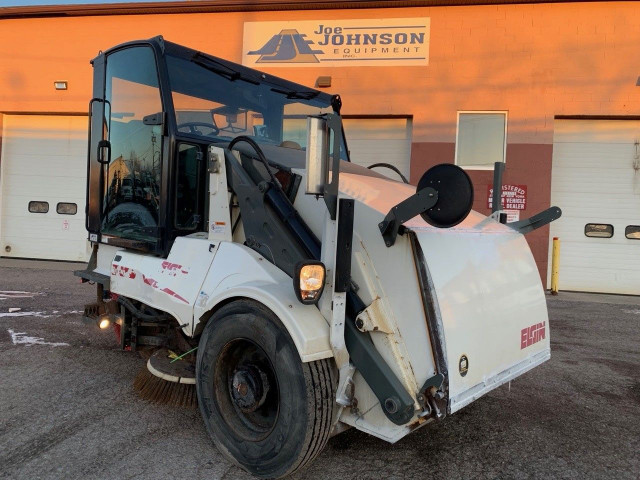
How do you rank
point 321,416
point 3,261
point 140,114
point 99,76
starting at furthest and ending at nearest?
point 3,261 → point 99,76 → point 140,114 → point 321,416

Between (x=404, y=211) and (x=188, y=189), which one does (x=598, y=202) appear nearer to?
(x=188, y=189)

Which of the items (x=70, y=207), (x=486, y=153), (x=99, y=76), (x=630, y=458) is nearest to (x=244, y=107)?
(x=99, y=76)

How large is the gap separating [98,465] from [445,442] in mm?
2001

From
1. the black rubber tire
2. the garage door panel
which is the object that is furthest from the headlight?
the garage door panel

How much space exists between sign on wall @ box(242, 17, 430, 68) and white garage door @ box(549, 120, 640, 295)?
3.37 m

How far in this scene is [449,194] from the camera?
2189 mm

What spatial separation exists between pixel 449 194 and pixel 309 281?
29.7 inches

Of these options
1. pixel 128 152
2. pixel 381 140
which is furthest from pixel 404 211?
pixel 381 140

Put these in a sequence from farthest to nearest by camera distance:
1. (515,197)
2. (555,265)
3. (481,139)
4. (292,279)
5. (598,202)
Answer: (481,139), (598,202), (515,197), (555,265), (292,279)

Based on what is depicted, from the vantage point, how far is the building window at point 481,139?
1015cm

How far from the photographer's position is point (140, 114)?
386 centimetres

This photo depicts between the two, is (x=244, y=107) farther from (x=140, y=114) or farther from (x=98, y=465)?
(x=98, y=465)

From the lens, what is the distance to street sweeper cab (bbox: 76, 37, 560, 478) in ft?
7.93

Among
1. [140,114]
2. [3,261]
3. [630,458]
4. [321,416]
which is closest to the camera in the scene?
[321,416]
